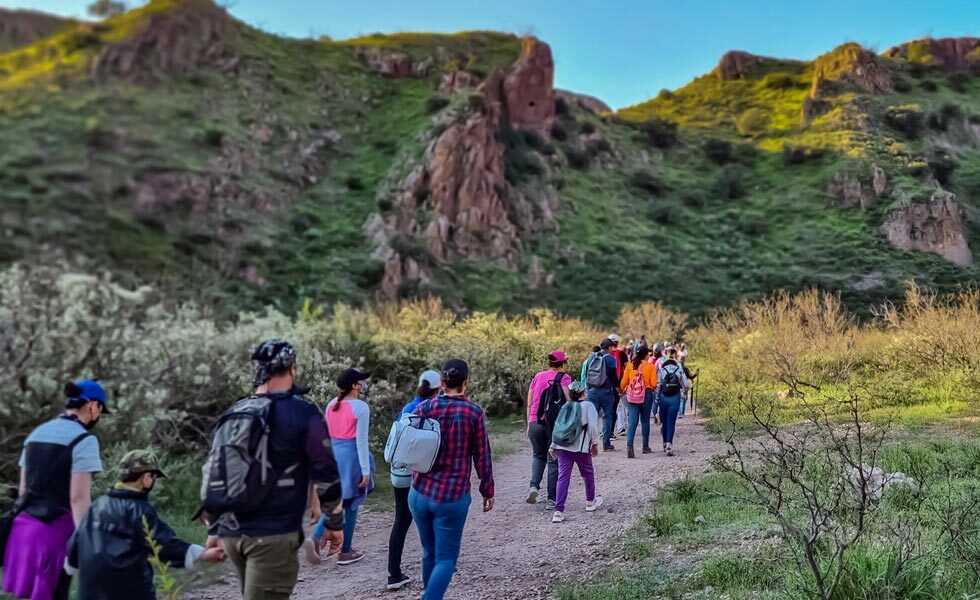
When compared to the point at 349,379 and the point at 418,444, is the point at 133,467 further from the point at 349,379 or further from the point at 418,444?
the point at 349,379

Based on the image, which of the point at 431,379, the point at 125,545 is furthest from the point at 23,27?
the point at 125,545

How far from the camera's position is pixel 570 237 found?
137ft

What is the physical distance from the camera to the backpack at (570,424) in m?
6.35

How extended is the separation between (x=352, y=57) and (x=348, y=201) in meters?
20.6

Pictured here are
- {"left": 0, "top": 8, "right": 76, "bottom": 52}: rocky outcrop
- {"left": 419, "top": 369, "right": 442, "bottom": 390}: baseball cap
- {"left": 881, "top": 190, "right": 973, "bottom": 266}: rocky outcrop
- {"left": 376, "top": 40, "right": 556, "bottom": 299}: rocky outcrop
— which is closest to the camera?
{"left": 419, "top": 369, "right": 442, "bottom": 390}: baseball cap

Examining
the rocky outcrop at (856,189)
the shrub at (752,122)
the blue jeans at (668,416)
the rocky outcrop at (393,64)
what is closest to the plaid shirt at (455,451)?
the blue jeans at (668,416)

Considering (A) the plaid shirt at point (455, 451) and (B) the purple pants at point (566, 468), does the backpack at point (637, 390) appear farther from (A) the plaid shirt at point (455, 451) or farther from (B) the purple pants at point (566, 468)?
(A) the plaid shirt at point (455, 451)

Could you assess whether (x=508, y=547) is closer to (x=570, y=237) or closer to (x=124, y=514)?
(x=124, y=514)

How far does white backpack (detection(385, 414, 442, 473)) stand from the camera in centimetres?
380

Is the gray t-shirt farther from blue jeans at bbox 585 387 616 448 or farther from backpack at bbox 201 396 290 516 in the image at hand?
blue jeans at bbox 585 387 616 448

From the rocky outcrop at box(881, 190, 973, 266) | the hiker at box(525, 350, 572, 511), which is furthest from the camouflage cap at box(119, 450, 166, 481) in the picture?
the rocky outcrop at box(881, 190, 973, 266)

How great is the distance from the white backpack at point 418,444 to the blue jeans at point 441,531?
0.24m

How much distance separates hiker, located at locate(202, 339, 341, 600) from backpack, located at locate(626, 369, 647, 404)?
7202 mm

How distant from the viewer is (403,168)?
136 ft
